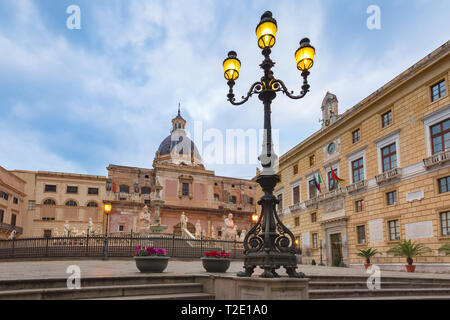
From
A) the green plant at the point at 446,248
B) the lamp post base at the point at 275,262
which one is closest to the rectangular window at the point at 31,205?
the green plant at the point at 446,248

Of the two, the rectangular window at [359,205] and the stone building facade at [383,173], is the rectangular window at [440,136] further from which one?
the rectangular window at [359,205]

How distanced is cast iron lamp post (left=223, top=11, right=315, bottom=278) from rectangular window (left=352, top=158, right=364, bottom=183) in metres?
17.9

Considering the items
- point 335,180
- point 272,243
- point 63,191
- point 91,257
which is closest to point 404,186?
point 335,180

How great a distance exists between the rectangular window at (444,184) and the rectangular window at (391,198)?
317 cm

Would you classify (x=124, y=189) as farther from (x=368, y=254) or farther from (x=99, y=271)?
(x=99, y=271)

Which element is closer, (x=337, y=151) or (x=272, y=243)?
(x=272, y=243)

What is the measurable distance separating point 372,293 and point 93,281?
6.36 m

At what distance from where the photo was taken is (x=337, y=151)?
89.9ft

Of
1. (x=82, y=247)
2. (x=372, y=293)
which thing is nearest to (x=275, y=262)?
(x=372, y=293)

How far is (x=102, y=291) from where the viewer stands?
6.89 m

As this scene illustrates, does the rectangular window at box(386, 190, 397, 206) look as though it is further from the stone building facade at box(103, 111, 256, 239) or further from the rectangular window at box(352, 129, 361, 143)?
the stone building facade at box(103, 111, 256, 239)

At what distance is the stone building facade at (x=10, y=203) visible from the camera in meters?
43.9
